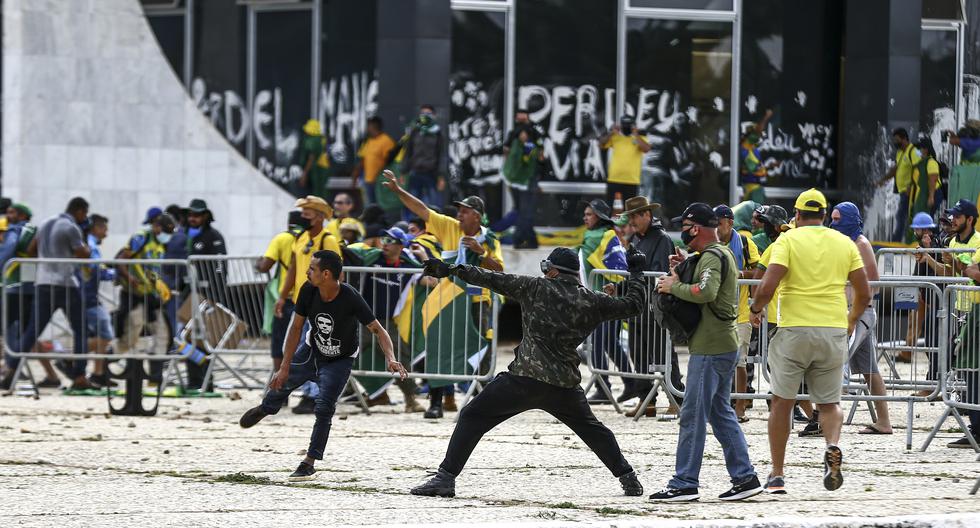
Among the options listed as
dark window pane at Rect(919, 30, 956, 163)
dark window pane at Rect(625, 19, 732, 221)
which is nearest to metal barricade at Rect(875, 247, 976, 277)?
dark window pane at Rect(919, 30, 956, 163)

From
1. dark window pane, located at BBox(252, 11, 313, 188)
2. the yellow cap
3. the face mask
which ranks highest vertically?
dark window pane, located at BBox(252, 11, 313, 188)

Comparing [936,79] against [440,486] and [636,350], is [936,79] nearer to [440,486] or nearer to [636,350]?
[636,350]

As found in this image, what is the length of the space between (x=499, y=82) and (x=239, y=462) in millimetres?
11931

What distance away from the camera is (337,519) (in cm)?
848

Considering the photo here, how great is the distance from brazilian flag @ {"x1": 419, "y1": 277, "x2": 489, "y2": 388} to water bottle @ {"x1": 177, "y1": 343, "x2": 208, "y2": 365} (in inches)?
107

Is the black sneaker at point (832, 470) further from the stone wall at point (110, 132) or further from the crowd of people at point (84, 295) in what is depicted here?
the stone wall at point (110, 132)

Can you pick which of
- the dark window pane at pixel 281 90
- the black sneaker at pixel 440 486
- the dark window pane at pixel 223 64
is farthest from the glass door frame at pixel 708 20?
the black sneaker at pixel 440 486

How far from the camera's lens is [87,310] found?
53.8 feet

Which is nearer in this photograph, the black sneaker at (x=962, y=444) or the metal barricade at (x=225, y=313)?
the black sneaker at (x=962, y=444)

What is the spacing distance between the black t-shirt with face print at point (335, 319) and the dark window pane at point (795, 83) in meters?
13.2

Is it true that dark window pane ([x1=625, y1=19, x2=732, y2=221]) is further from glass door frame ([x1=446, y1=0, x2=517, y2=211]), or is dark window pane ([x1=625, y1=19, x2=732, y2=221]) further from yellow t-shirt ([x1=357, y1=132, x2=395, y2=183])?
yellow t-shirt ([x1=357, y1=132, x2=395, y2=183])

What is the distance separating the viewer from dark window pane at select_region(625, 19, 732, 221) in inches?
882

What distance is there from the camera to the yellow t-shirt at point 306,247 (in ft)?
45.1

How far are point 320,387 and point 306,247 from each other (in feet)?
11.5
